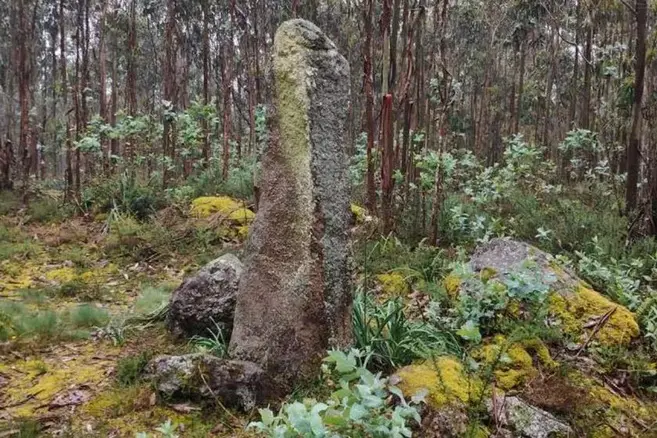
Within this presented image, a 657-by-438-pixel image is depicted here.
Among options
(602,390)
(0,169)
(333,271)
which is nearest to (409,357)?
(333,271)

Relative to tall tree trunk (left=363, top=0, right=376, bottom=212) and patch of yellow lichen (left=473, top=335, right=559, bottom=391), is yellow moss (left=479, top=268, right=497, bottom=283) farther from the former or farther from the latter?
tall tree trunk (left=363, top=0, right=376, bottom=212)

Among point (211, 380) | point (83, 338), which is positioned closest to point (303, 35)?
point (211, 380)

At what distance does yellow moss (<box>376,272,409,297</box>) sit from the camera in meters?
5.35

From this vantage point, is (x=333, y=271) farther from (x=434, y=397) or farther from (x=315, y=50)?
(x=315, y=50)

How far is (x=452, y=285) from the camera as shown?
4773mm

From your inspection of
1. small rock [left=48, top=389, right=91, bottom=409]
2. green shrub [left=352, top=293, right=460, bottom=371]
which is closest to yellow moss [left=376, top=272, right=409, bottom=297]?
green shrub [left=352, top=293, right=460, bottom=371]

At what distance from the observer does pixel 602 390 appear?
3.64m

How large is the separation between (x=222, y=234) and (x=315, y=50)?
456cm

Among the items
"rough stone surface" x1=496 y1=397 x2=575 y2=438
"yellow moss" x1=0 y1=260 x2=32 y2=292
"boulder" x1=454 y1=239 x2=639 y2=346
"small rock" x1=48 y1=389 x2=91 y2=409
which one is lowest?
"small rock" x1=48 y1=389 x2=91 y2=409

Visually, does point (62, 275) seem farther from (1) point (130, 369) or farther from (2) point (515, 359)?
(2) point (515, 359)

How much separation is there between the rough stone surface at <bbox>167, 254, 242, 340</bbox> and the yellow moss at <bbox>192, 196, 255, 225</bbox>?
359 cm

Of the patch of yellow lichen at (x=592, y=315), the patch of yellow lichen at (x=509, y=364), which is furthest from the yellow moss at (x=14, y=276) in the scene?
the patch of yellow lichen at (x=592, y=315)

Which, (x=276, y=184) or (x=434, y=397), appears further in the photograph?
(x=276, y=184)

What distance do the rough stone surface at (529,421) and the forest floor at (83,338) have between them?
151 cm
